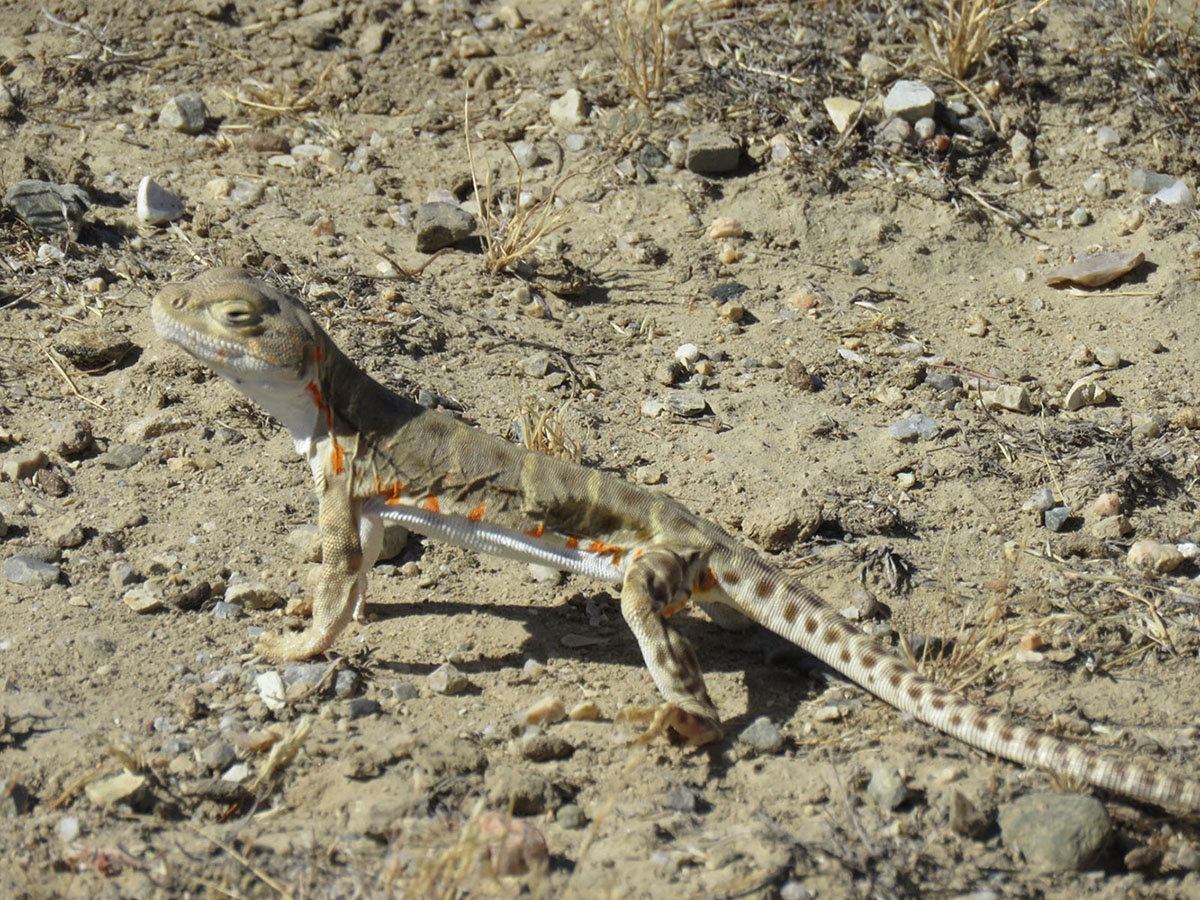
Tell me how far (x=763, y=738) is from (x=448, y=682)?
4.73ft

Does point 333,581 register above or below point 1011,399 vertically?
above

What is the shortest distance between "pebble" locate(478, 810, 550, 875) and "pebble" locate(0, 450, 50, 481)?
146 inches

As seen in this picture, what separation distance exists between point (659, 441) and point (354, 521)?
2233 millimetres

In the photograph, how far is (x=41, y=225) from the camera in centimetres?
828

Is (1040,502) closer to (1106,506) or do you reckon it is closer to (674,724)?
(1106,506)

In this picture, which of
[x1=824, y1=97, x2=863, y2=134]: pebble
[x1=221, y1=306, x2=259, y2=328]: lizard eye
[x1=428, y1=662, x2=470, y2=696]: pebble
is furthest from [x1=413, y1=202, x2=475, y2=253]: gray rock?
[x1=428, y1=662, x2=470, y2=696]: pebble

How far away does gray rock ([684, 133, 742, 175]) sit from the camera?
9.31 m

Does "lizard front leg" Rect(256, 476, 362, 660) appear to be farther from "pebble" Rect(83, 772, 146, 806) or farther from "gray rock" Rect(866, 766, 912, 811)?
"gray rock" Rect(866, 766, 912, 811)

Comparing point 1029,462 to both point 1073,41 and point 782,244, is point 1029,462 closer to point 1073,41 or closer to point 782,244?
point 782,244

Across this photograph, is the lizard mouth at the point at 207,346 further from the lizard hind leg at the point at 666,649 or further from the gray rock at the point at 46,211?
the gray rock at the point at 46,211

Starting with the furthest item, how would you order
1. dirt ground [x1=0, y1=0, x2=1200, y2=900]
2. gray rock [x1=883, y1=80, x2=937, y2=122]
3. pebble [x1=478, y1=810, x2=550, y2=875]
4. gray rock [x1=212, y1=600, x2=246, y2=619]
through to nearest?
gray rock [x1=883, y1=80, x2=937, y2=122] < gray rock [x1=212, y1=600, x2=246, y2=619] < dirt ground [x1=0, y1=0, x2=1200, y2=900] < pebble [x1=478, y1=810, x2=550, y2=875]

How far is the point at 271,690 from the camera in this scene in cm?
547

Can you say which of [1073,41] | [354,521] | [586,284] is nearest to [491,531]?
[354,521]

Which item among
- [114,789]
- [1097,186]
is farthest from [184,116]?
[1097,186]
